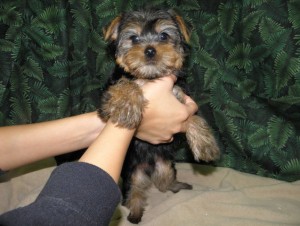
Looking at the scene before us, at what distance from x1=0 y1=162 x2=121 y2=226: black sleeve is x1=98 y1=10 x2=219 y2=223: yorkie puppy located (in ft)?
2.38

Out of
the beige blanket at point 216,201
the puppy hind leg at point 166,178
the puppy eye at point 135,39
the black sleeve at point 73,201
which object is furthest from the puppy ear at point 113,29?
the black sleeve at point 73,201

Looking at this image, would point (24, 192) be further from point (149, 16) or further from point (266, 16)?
point (266, 16)

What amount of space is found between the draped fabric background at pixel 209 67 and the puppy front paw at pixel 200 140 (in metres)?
0.53

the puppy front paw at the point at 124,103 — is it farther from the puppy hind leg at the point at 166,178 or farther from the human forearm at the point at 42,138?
the puppy hind leg at the point at 166,178

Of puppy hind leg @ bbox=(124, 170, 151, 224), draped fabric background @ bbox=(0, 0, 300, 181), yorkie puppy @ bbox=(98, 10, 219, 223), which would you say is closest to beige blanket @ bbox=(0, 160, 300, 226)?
puppy hind leg @ bbox=(124, 170, 151, 224)

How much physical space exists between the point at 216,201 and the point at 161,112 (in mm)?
827

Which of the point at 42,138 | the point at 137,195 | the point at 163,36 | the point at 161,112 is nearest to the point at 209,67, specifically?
the point at 163,36

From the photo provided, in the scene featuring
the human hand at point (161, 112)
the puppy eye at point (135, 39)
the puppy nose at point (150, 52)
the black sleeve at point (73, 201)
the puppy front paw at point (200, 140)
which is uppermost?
the black sleeve at point (73, 201)

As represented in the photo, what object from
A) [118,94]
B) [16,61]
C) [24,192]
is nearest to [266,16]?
[118,94]

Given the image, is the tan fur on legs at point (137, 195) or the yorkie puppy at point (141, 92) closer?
the yorkie puppy at point (141, 92)

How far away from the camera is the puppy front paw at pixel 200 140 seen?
250 centimetres

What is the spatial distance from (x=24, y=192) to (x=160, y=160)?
108 centimetres

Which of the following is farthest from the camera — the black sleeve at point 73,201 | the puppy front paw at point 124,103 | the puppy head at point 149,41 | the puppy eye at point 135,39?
the puppy eye at point 135,39

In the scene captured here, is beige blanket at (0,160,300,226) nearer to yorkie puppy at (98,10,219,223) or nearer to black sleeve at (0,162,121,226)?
yorkie puppy at (98,10,219,223)
